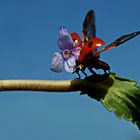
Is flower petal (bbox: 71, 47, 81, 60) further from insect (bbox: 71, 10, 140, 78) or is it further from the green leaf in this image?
the green leaf

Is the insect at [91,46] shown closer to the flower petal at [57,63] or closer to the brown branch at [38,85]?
the flower petal at [57,63]

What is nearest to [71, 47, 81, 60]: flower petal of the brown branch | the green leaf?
the green leaf

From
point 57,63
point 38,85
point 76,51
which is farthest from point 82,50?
point 38,85

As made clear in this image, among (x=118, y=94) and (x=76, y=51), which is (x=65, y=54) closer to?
(x=76, y=51)

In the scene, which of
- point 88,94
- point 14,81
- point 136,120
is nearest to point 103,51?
point 88,94

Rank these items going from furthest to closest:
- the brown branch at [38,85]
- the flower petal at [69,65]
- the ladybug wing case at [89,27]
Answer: the ladybug wing case at [89,27], the flower petal at [69,65], the brown branch at [38,85]

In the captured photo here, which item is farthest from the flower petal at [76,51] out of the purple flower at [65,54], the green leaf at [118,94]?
the green leaf at [118,94]
